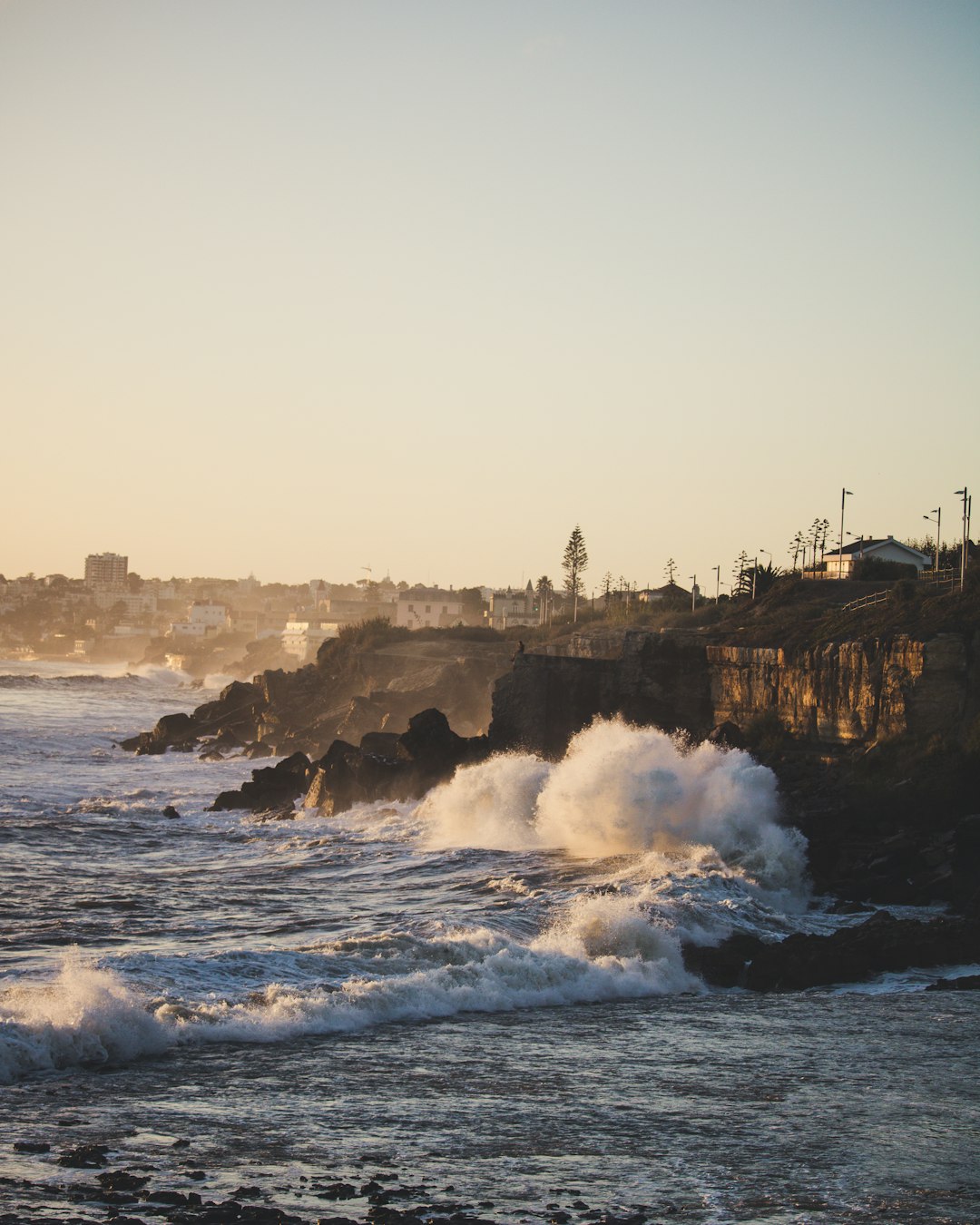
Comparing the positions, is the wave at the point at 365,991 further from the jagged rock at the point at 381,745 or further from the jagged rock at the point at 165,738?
Result: the jagged rock at the point at 165,738

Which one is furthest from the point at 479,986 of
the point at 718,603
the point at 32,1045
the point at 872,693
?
the point at 718,603

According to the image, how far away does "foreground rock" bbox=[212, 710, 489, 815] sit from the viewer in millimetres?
31984

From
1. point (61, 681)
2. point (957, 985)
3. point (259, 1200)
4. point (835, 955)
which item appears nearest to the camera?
point (259, 1200)

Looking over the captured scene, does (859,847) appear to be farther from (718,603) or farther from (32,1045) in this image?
(718,603)

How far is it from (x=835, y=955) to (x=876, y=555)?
143 ft

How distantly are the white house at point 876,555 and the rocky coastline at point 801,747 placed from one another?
13193 millimetres

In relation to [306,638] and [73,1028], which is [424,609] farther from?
[73,1028]

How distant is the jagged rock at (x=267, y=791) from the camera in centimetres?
3253

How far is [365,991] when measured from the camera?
44.0 ft

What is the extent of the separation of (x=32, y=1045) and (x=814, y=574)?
161ft

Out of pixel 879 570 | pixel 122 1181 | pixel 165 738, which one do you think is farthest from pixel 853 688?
pixel 165 738

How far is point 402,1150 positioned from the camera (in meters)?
8.86

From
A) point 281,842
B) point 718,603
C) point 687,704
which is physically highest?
point 718,603

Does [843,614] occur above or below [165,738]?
above
